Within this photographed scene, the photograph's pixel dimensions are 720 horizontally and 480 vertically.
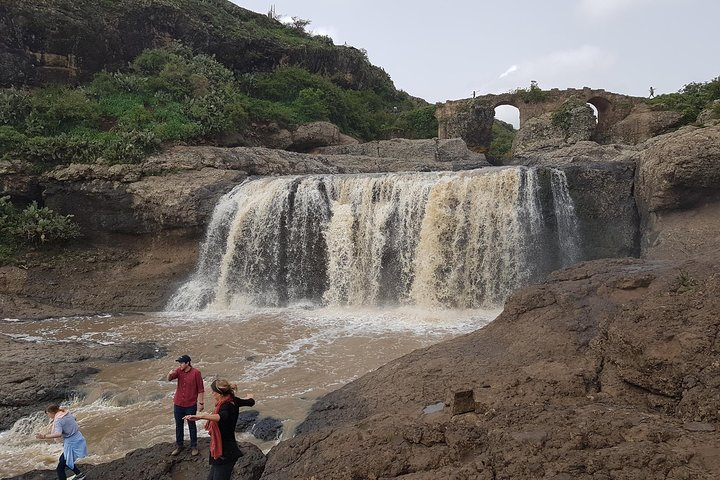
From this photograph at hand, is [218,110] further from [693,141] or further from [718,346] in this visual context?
[718,346]

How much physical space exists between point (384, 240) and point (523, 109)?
1665 centimetres

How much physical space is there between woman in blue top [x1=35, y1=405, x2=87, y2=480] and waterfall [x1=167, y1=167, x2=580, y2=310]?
10.6 meters

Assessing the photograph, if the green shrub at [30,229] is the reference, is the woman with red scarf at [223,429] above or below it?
below

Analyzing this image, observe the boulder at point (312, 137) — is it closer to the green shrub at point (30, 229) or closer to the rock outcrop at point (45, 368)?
the green shrub at point (30, 229)

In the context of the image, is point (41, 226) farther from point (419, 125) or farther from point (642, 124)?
point (419, 125)

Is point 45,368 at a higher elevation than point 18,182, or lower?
lower

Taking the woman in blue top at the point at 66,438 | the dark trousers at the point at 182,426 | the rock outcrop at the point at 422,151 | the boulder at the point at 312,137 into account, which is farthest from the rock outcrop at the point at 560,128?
the woman in blue top at the point at 66,438

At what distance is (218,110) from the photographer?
81.9 feet

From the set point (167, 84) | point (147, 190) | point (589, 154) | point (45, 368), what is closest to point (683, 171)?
point (589, 154)

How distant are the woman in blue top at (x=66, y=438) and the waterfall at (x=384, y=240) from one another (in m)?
10.6

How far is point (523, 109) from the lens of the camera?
94.4ft

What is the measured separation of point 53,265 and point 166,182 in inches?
183

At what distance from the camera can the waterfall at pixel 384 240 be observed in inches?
598

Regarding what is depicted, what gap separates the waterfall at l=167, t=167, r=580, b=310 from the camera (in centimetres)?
1519
